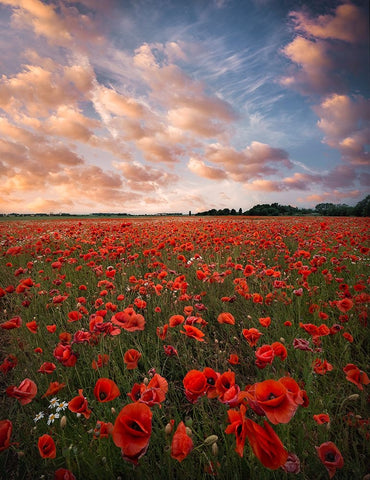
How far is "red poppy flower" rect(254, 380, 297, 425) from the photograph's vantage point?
82cm

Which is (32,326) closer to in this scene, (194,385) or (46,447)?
(46,447)

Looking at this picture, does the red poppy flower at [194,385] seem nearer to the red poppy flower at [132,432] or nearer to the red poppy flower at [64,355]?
the red poppy flower at [132,432]

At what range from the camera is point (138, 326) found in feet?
5.43

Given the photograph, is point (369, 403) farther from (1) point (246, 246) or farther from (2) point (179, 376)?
(1) point (246, 246)

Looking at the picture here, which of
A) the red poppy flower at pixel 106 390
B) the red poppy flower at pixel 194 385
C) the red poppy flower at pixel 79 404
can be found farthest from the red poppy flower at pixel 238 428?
the red poppy flower at pixel 79 404

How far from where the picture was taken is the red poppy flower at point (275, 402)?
82 centimetres

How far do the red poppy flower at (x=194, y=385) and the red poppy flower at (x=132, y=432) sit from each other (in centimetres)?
25

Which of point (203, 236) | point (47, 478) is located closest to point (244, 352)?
point (47, 478)

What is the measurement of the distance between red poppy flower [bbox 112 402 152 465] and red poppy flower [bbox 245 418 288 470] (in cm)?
36

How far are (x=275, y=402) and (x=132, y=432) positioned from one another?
501 mm

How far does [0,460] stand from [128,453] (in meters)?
1.79

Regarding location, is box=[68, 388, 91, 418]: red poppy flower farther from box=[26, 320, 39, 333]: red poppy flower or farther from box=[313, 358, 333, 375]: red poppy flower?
box=[313, 358, 333, 375]: red poppy flower

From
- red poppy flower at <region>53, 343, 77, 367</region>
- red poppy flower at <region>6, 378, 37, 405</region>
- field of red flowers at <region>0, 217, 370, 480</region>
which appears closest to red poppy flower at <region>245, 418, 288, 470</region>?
field of red flowers at <region>0, 217, 370, 480</region>

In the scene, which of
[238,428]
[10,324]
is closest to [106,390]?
[238,428]
